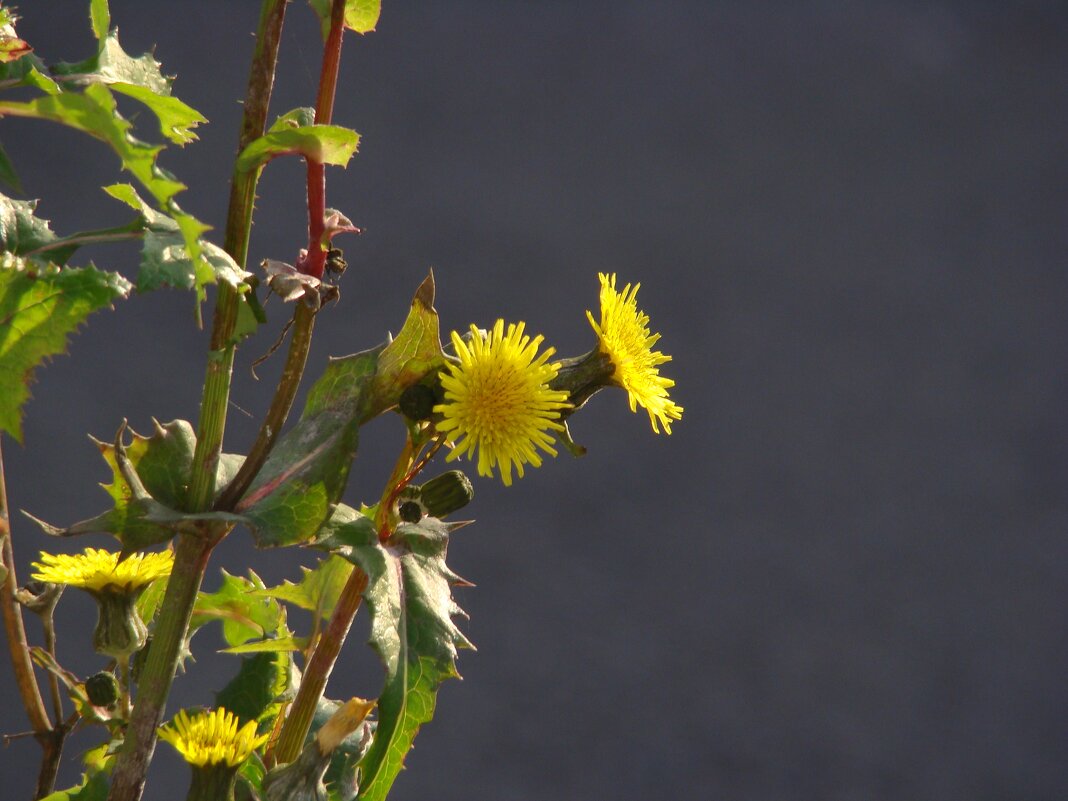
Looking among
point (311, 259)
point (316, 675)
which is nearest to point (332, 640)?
point (316, 675)

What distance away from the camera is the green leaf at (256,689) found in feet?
1.39

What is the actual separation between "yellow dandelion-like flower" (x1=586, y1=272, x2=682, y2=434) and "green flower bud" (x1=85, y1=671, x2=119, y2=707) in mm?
191

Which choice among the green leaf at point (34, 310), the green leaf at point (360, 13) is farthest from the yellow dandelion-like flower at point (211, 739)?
the green leaf at point (360, 13)

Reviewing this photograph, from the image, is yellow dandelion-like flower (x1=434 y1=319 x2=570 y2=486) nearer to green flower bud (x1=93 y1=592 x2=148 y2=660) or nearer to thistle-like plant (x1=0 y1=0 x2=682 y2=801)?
thistle-like plant (x1=0 y1=0 x2=682 y2=801)

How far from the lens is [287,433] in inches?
14.4

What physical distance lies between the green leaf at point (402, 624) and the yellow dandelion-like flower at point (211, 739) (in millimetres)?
38

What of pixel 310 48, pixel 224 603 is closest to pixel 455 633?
pixel 224 603

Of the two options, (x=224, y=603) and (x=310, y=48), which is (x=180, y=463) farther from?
(x=310, y=48)

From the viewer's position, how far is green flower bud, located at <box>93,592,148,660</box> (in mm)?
408

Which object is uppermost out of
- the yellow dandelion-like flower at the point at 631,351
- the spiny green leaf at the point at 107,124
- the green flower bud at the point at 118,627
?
the yellow dandelion-like flower at the point at 631,351

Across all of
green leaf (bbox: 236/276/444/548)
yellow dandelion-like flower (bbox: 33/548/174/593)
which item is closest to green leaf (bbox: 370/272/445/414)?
green leaf (bbox: 236/276/444/548)

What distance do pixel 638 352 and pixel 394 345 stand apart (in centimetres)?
8

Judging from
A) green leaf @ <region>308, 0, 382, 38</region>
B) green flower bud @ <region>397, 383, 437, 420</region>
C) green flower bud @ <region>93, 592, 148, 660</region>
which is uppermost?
green leaf @ <region>308, 0, 382, 38</region>

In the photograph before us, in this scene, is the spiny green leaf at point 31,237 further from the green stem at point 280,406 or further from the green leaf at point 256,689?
the green leaf at point 256,689
